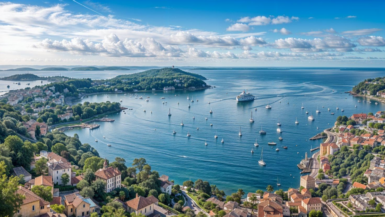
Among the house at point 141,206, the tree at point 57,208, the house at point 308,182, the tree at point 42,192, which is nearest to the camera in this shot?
the tree at point 57,208

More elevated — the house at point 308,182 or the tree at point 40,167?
the tree at point 40,167

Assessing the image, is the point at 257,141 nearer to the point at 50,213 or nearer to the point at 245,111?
the point at 245,111

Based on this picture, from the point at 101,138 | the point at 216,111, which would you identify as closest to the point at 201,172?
the point at 101,138

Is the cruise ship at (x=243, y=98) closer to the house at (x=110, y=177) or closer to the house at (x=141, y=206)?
the house at (x=110, y=177)

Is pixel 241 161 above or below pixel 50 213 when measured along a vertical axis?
below

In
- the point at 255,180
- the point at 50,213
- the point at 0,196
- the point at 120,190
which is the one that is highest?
the point at 0,196

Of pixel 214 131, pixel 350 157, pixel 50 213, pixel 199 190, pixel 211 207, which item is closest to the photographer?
pixel 50 213

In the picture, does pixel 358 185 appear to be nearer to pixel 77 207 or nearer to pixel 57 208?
pixel 77 207

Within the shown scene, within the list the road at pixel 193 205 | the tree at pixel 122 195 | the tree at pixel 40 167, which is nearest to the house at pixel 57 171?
the tree at pixel 40 167

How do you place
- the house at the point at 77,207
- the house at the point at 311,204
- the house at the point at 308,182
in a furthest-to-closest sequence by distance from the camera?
the house at the point at 308,182 < the house at the point at 311,204 < the house at the point at 77,207
